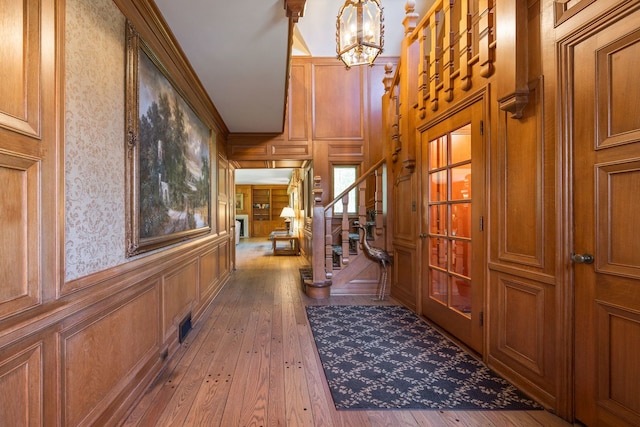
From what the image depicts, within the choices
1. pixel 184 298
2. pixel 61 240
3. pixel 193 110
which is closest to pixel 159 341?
pixel 184 298

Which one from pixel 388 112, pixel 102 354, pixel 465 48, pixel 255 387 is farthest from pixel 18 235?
pixel 388 112

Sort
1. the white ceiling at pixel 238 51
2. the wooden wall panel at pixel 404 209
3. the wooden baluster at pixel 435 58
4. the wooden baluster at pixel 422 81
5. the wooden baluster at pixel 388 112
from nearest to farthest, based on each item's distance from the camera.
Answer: the white ceiling at pixel 238 51 < the wooden baluster at pixel 435 58 < the wooden baluster at pixel 422 81 < the wooden wall panel at pixel 404 209 < the wooden baluster at pixel 388 112

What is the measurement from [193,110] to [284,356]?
255cm

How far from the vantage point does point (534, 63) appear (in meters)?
1.88

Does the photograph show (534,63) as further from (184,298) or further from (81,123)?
(184,298)

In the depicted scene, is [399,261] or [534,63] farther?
[399,261]

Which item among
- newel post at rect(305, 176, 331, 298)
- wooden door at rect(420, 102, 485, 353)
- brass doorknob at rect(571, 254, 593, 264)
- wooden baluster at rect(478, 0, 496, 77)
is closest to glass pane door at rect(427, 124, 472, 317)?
wooden door at rect(420, 102, 485, 353)

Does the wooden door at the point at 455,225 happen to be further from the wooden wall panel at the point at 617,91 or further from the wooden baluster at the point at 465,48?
the wooden wall panel at the point at 617,91

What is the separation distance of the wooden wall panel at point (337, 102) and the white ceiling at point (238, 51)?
1038mm

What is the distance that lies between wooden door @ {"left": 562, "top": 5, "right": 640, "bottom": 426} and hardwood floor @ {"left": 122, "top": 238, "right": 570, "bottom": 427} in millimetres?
371

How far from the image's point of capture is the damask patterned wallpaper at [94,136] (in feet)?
4.41

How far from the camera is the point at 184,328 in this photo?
9.43 ft

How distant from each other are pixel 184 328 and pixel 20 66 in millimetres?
2381

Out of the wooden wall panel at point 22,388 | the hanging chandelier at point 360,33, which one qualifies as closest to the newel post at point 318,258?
the hanging chandelier at point 360,33
